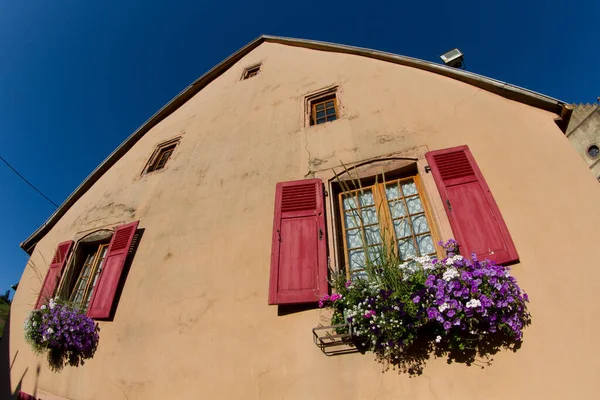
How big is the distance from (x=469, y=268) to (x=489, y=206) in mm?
958

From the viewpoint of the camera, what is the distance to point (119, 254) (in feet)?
16.5

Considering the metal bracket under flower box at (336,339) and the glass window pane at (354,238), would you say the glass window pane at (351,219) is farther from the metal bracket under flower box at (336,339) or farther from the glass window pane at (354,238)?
the metal bracket under flower box at (336,339)

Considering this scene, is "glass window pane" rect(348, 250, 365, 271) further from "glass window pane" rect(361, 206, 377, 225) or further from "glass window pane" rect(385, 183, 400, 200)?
"glass window pane" rect(385, 183, 400, 200)

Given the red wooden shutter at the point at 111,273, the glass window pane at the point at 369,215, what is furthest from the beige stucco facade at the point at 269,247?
the glass window pane at the point at 369,215

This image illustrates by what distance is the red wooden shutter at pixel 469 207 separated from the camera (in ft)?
10.1

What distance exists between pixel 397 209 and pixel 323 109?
9.38 feet

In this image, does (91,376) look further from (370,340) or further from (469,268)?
(469,268)

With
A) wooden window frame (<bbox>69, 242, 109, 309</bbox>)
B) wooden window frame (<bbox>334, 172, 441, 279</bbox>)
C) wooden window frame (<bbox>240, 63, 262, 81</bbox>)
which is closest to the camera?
wooden window frame (<bbox>334, 172, 441, 279</bbox>)

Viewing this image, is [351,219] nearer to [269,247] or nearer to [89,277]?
[269,247]

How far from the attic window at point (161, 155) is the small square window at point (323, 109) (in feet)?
10.6

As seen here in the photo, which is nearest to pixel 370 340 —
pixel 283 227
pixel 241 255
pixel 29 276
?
pixel 283 227

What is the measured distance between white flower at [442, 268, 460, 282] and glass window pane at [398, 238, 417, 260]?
785mm

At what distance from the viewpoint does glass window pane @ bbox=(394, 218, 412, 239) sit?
12.0 feet

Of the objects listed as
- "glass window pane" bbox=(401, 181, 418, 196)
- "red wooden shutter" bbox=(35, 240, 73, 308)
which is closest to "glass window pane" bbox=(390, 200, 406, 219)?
"glass window pane" bbox=(401, 181, 418, 196)
